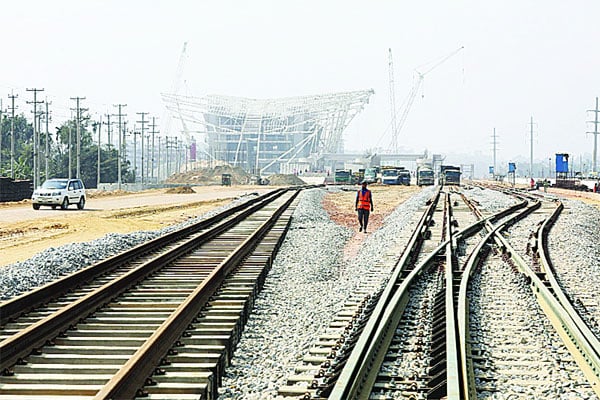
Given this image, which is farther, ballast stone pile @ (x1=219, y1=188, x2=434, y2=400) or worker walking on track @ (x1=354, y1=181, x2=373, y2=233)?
worker walking on track @ (x1=354, y1=181, x2=373, y2=233)

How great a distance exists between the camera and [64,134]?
117625 millimetres

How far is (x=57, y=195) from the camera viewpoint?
145 feet

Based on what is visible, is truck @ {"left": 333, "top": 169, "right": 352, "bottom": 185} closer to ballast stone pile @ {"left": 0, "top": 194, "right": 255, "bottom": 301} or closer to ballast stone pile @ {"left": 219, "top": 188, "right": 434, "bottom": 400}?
ballast stone pile @ {"left": 219, "top": 188, "right": 434, "bottom": 400}

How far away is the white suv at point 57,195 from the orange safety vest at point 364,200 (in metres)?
21.6

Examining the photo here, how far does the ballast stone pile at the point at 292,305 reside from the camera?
873 cm

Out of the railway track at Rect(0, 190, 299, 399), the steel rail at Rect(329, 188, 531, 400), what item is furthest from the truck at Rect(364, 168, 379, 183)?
the steel rail at Rect(329, 188, 531, 400)

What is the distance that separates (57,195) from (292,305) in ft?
109

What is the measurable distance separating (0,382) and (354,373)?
3.13 m

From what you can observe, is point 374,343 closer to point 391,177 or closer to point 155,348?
point 155,348

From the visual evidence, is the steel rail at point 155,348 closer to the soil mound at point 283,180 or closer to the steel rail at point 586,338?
the steel rail at point 586,338

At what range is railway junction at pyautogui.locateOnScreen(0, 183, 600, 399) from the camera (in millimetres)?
7820

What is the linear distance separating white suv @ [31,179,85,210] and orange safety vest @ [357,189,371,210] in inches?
852

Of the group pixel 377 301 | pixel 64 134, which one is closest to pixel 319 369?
pixel 377 301

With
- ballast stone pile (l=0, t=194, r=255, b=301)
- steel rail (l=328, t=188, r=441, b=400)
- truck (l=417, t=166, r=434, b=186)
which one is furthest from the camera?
truck (l=417, t=166, r=434, b=186)
